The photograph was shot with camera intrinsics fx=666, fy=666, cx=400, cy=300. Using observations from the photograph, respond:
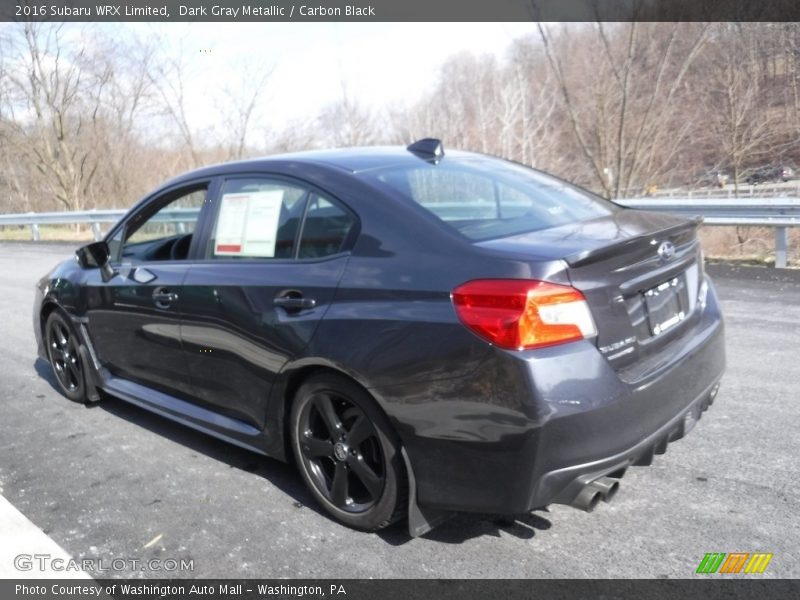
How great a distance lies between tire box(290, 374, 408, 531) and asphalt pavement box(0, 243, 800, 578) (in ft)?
0.41

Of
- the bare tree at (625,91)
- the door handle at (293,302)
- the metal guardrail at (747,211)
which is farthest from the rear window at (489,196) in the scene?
the bare tree at (625,91)

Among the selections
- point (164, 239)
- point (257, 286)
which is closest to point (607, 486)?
point (257, 286)

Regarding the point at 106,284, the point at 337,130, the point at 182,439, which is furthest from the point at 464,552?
the point at 337,130

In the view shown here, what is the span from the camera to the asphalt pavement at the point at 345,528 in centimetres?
258

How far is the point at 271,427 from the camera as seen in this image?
10.4 ft

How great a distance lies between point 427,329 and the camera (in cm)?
247

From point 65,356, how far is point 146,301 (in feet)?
4.51

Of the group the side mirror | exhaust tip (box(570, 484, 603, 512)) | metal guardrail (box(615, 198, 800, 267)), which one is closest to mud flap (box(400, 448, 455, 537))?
exhaust tip (box(570, 484, 603, 512))

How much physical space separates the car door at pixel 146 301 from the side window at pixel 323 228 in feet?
2.97

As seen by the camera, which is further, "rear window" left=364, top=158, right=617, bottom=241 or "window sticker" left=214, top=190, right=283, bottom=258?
"window sticker" left=214, top=190, right=283, bottom=258

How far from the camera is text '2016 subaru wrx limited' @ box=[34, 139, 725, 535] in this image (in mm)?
2344

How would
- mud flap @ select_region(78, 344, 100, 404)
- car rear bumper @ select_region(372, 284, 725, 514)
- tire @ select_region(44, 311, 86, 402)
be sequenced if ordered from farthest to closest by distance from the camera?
1. tire @ select_region(44, 311, 86, 402)
2. mud flap @ select_region(78, 344, 100, 404)
3. car rear bumper @ select_region(372, 284, 725, 514)

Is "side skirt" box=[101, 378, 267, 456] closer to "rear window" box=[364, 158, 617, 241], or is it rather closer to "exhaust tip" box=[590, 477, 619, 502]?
"rear window" box=[364, 158, 617, 241]

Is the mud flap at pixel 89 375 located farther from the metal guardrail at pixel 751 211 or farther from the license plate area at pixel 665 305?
the metal guardrail at pixel 751 211
